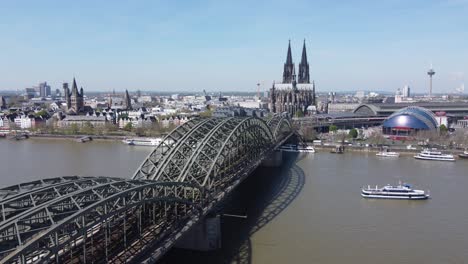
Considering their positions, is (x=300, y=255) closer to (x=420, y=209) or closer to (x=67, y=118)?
(x=420, y=209)

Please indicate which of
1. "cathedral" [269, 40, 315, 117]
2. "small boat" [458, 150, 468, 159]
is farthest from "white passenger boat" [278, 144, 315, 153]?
"cathedral" [269, 40, 315, 117]

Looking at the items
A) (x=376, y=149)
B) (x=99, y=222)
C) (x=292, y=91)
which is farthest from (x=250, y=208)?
(x=292, y=91)

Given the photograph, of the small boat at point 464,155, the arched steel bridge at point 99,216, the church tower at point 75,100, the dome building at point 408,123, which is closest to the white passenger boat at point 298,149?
the small boat at point 464,155

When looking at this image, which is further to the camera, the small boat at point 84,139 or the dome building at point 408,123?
the dome building at point 408,123

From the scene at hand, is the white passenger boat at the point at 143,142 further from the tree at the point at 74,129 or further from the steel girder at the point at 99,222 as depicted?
the steel girder at the point at 99,222

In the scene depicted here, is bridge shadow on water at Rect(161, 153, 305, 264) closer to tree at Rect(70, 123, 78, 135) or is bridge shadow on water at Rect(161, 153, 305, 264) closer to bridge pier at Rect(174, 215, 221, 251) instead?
bridge pier at Rect(174, 215, 221, 251)

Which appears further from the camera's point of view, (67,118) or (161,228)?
(67,118)

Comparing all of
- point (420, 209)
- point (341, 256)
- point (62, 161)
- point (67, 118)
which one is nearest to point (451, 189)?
point (420, 209)
